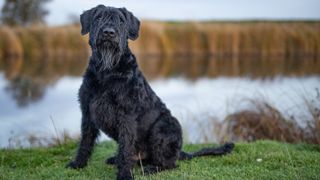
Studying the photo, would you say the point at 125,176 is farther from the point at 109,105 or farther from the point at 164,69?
the point at 164,69

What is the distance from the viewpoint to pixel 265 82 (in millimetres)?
16344

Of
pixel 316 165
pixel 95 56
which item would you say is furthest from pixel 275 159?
pixel 95 56

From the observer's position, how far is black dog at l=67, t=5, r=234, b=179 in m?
5.56

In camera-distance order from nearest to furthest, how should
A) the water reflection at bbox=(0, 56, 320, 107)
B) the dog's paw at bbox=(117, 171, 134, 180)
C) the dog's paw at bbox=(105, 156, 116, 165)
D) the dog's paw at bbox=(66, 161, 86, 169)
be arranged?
1. the dog's paw at bbox=(117, 171, 134, 180)
2. the dog's paw at bbox=(66, 161, 86, 169)
3. the dog's paw at bbox=(105, 156, 116, 165)
4. the water reflection at bbox=(0, 56, 320, 107)

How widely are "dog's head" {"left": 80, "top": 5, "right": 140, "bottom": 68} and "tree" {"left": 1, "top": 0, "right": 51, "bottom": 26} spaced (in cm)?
3388

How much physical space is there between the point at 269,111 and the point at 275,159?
12.1 ft

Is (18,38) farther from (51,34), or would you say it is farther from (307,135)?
(307,135)

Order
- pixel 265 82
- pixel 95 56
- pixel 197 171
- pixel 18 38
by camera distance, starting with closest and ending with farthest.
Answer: pixel 95 56
pixel 197 171
pixel 265 82
pixel 18 38

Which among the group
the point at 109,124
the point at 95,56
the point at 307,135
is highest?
the point at 95,56

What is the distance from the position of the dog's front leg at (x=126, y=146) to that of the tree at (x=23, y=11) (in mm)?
34129

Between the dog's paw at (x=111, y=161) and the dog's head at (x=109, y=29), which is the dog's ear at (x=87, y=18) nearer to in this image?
the dog's head at (x=109, y=29)

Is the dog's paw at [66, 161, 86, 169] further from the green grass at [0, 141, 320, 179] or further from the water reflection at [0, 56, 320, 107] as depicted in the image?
the water reflection at [0, 56, 320, 107]

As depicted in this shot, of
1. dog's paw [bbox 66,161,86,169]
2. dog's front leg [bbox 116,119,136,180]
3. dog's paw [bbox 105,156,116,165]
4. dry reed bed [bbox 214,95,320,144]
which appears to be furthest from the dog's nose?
dry reed bed [bbox 214,95,320,144]

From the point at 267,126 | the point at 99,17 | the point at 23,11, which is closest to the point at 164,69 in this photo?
the point at 267,126
